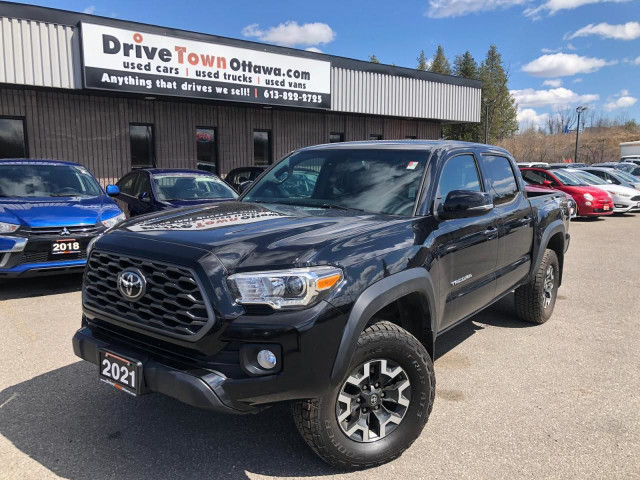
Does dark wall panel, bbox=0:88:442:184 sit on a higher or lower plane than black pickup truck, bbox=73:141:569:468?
higher

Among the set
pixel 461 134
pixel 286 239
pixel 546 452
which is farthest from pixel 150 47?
pixel 461 134

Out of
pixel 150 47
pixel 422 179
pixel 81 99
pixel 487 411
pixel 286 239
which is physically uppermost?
pixel 150 47

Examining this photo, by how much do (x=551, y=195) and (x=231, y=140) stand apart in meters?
11.7

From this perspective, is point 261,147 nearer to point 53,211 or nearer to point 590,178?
point 53,211

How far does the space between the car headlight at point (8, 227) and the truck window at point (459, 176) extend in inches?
197

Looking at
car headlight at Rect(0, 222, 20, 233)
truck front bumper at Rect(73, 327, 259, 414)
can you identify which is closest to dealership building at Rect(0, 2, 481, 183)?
car headlight at Rect(0, 222, 20, 233)

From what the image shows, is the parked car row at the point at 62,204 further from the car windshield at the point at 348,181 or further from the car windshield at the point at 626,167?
the car windshield at the point at 626,167

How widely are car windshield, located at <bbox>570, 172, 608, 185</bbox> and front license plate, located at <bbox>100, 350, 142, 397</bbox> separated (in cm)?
1692

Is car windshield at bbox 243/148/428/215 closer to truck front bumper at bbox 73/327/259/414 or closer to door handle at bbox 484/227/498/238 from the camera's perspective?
door handle at bbox 484/227/498/238

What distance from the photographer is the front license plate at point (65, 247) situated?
5.96m

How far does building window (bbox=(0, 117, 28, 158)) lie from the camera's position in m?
12.1

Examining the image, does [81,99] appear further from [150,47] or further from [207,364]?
[207,364]

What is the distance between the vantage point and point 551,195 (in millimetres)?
5594

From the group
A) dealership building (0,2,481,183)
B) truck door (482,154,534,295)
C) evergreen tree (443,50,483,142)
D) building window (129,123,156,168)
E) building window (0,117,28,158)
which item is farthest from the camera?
evergreen tree (443,50,483,142)
